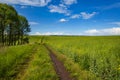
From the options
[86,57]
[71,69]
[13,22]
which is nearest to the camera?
[71,69]

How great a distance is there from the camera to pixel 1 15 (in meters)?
43.1

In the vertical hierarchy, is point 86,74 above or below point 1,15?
below

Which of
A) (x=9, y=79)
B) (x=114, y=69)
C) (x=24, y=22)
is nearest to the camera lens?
(x=114, y=69)

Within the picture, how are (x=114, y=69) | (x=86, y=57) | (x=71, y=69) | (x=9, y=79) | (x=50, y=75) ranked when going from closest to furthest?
(x=114, y=69), (x=9, y=79), (x=50, y=75), (x=71, y=69), (x=86, y=57)

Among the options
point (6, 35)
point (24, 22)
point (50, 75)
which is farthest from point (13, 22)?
point (50, 75)

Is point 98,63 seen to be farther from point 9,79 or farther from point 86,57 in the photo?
point 9,79

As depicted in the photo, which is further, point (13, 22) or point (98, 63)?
point (13, 22)

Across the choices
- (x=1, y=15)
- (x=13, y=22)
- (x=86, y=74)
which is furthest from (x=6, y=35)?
(x=86, y=74)

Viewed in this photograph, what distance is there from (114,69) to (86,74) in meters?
2.34

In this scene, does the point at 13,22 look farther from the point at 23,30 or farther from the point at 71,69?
the point at 71,69

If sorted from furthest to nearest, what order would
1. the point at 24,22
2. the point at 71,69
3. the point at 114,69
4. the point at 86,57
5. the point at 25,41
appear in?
the point at 25,41, the point at 24,22, the point at 86,57, the point at 71,69, the point at 114,69

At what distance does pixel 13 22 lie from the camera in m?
48.7

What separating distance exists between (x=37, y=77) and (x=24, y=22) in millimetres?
58746

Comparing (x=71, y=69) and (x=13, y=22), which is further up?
(x=13, y=22)
